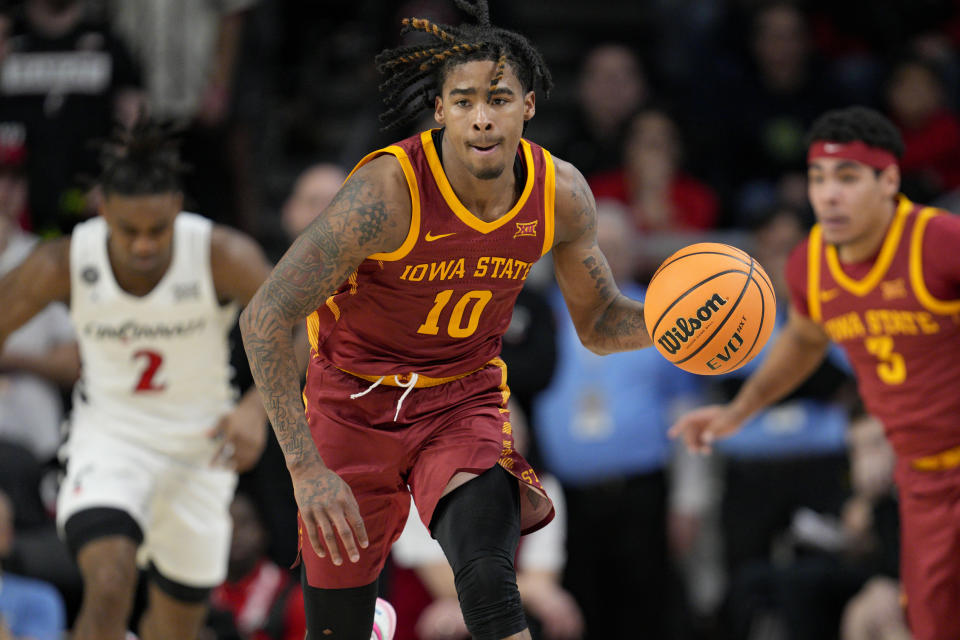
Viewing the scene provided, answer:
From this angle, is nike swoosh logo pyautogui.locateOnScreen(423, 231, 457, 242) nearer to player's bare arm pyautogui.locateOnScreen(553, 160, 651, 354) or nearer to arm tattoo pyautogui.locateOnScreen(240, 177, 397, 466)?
arm tattoo pyautogui.locateOnScreen(240, 177, 397, 466)

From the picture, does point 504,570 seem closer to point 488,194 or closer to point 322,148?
point 488,194

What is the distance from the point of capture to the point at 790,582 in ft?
25.3

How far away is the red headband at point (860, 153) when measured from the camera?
19.4 ft

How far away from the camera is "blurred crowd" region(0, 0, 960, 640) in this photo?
7660 mm

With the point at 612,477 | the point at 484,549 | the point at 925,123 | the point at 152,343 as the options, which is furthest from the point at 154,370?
the point at 925,123

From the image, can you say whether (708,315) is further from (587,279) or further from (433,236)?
(433,236)

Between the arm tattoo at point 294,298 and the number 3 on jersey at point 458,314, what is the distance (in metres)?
0.41

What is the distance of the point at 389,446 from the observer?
15.5 feet

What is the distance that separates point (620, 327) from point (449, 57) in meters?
1.15

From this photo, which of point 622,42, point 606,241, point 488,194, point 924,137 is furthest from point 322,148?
point 488,194

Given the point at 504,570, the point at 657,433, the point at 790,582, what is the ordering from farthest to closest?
the point at 657,433 < the point at 790,582 < the point at 504,570

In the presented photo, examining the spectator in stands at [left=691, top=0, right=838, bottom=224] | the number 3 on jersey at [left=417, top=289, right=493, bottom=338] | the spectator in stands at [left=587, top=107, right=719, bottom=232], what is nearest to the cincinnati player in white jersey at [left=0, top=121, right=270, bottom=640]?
the number 3 on jersey at [left=417, top=289, right=493, bottom=338]

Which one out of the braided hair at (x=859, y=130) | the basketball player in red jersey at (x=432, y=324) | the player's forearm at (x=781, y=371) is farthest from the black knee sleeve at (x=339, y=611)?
the braided hair at (x=859, y=130)

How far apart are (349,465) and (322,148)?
626 centimetres
